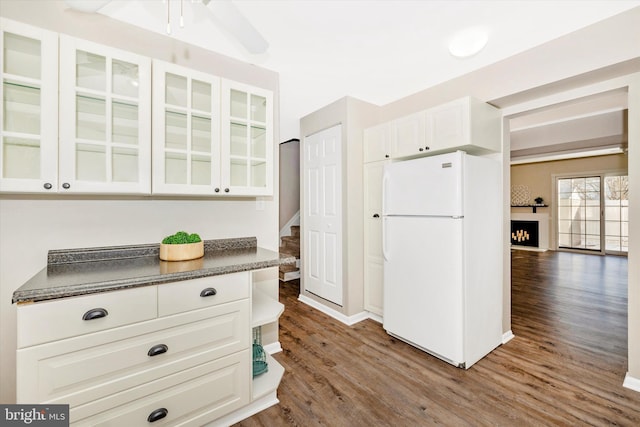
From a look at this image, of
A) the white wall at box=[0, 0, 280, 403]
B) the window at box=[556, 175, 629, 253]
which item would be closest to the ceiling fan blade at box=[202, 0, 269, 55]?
the white wall at box=[0, 0, 280, 403]

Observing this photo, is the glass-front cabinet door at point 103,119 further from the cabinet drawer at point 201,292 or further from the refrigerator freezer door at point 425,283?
the refrigerator freezer door at point 425,283

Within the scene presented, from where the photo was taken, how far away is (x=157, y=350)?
1372mm

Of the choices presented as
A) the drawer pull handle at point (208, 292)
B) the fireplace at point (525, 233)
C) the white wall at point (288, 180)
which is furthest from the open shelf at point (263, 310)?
the fireplace at point (525, 233)

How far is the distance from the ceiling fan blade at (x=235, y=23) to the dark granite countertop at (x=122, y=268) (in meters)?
1.24

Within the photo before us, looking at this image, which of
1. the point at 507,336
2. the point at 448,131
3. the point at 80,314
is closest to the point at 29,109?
the point at 80,314

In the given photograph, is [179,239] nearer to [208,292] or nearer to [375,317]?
[208,292]

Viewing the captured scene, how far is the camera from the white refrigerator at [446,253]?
215 centimetres

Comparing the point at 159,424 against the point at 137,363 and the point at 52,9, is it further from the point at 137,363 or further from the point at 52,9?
the point at 52,9

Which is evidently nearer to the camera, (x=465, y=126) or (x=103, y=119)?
(x=103, y=119)

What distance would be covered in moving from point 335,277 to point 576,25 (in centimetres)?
292

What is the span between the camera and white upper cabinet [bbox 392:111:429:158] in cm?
253

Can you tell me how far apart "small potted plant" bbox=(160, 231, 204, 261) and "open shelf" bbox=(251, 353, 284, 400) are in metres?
0.92

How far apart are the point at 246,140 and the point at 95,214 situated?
3.51ft

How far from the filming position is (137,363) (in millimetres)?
1339
